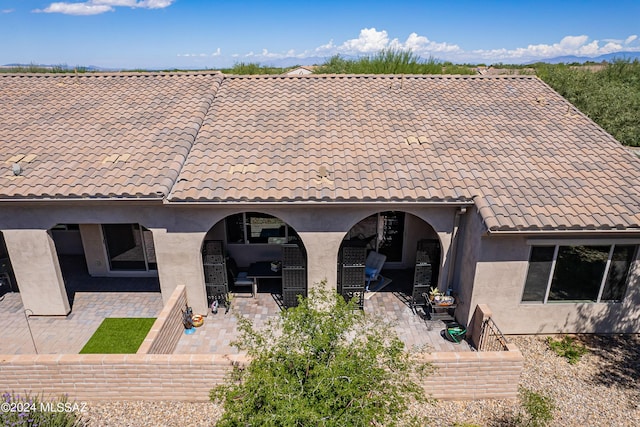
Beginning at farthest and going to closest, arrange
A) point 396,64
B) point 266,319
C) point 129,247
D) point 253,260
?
1. point 396,64
2. point 253,260
3. point 129,247
4. point 266,319

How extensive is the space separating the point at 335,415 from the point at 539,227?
707cm

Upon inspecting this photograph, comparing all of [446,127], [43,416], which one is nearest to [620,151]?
[446,127]

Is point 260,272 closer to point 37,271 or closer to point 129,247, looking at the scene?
point 129,247

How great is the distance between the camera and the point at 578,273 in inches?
423

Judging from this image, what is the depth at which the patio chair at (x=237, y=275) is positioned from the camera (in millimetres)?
13023

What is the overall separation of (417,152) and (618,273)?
642 cm

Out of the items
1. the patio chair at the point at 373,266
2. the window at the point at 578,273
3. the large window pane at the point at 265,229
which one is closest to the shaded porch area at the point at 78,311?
the large window pane at the point at 265,229

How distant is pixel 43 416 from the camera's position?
7703mm

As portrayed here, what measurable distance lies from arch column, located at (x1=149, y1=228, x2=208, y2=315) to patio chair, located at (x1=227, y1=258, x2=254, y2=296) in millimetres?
1512

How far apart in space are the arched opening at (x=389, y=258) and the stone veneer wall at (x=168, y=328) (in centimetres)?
468

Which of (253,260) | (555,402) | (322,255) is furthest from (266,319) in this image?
(555,402)

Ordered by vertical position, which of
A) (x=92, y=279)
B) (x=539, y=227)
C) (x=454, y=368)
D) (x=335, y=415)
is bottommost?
(x=92, y=279)

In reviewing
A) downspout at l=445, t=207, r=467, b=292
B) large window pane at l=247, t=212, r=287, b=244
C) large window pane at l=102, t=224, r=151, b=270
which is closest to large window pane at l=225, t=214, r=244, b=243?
large window pane at l=247, t=212, r=287, b=244

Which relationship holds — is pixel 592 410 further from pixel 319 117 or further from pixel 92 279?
pixel 92 279
